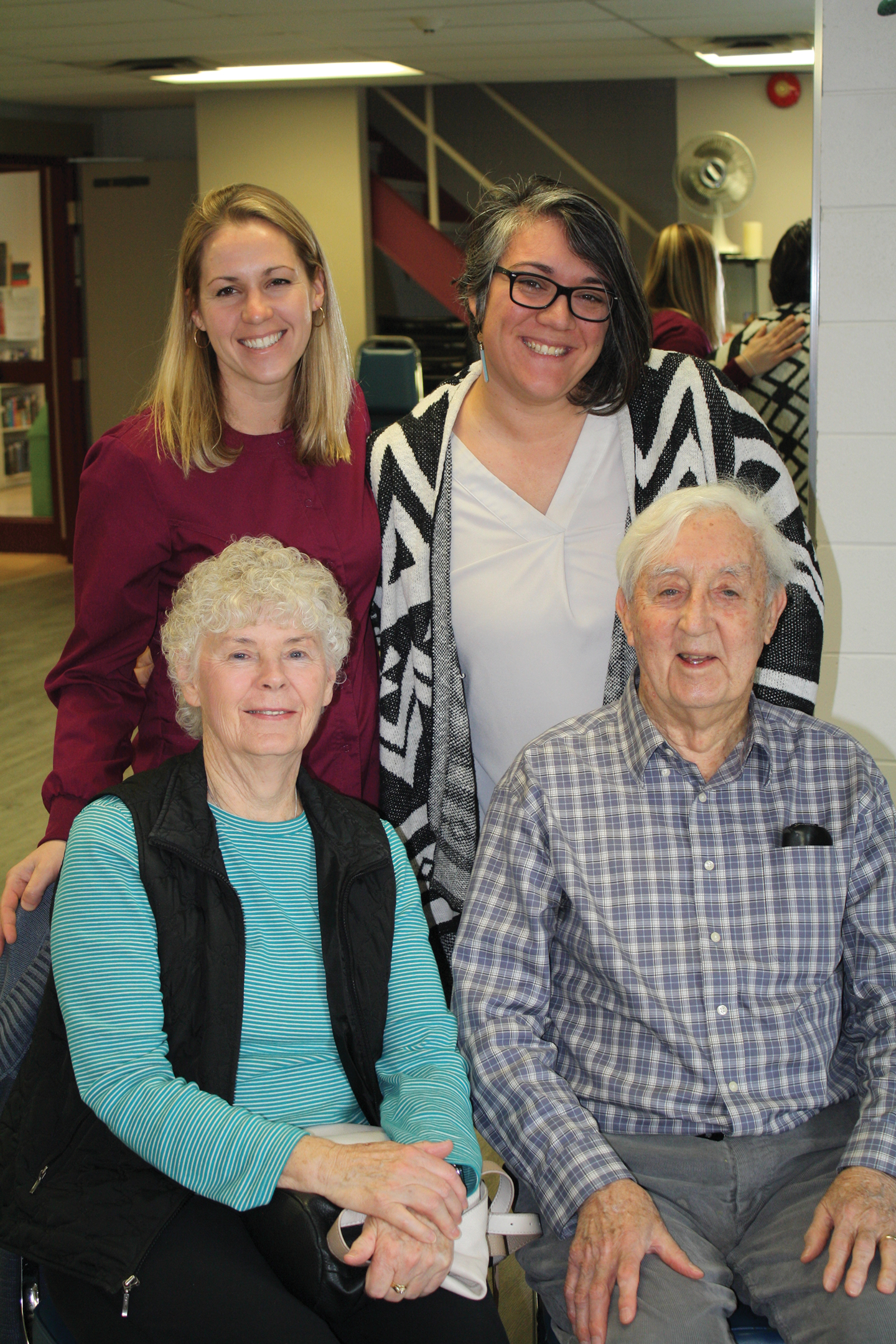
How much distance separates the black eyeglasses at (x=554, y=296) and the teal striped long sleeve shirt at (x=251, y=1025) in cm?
86

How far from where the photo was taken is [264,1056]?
1.63m

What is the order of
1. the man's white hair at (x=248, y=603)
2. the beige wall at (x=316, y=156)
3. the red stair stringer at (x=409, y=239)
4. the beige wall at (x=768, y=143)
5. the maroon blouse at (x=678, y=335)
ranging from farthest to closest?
the red stair stringer at (x=409, y=239) < the beige wall at (x=768, y=143) < the beige wall at (x=316, y=156) < the maroon blouse at (x=678, y=335) < the man's white hair at (x=248, y=603)

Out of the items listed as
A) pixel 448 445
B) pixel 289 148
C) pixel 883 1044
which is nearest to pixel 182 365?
pixel 448 445

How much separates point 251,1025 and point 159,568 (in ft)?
2.55

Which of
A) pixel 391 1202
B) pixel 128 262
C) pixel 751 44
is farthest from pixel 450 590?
pixel 128 262

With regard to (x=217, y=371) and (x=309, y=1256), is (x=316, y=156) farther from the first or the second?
(x=309, y=1256)

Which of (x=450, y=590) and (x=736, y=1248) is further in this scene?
(x=450, y=590)

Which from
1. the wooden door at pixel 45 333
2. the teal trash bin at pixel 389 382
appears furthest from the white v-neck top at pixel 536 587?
the wooden door at pixel 45 333

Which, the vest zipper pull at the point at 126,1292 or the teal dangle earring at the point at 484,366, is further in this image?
the teal dangle earring at the point at 484,366

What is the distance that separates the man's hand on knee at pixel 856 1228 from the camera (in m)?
1.48

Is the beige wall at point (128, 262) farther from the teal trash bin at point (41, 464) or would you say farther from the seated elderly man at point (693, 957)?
the seated elderly man at point (693, 957)

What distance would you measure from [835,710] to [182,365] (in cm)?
181

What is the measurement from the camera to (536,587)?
6.68 feet

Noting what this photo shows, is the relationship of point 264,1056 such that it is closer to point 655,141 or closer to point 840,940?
point 840,940
